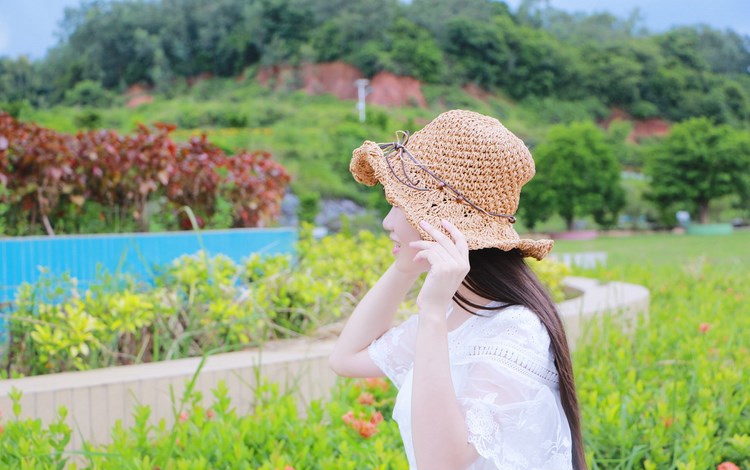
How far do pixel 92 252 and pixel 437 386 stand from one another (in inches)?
114

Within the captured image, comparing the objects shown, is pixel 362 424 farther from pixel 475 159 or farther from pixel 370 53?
pixel 370 53

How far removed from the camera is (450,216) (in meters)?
1.16

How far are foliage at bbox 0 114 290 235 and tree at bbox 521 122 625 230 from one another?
694 inches

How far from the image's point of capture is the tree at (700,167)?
23375 millimetres

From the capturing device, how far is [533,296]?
121 centimetres

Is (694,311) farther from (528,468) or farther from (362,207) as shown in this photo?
(362,207)

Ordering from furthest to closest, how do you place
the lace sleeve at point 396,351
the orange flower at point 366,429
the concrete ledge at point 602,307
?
the concrete ledge at point 602,307 < the orange flower at point 366,429 < the lace sleeve at point 396,351

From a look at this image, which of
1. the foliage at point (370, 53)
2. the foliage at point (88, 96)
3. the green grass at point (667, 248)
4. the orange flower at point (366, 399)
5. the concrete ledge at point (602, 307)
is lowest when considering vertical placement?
the green grass at point (667, 248)

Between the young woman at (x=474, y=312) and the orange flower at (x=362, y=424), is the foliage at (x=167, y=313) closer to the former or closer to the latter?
the orange flower at (x=362, y=424)

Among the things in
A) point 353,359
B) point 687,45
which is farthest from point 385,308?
point 687,45

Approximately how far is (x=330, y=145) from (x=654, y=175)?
10660 millimetres

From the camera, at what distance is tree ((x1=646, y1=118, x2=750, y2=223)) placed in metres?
23.4

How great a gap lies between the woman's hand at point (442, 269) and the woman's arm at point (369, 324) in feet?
1.09

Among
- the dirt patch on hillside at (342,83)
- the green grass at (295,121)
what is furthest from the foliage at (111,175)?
the dirt patch on hillside at (342,83)
